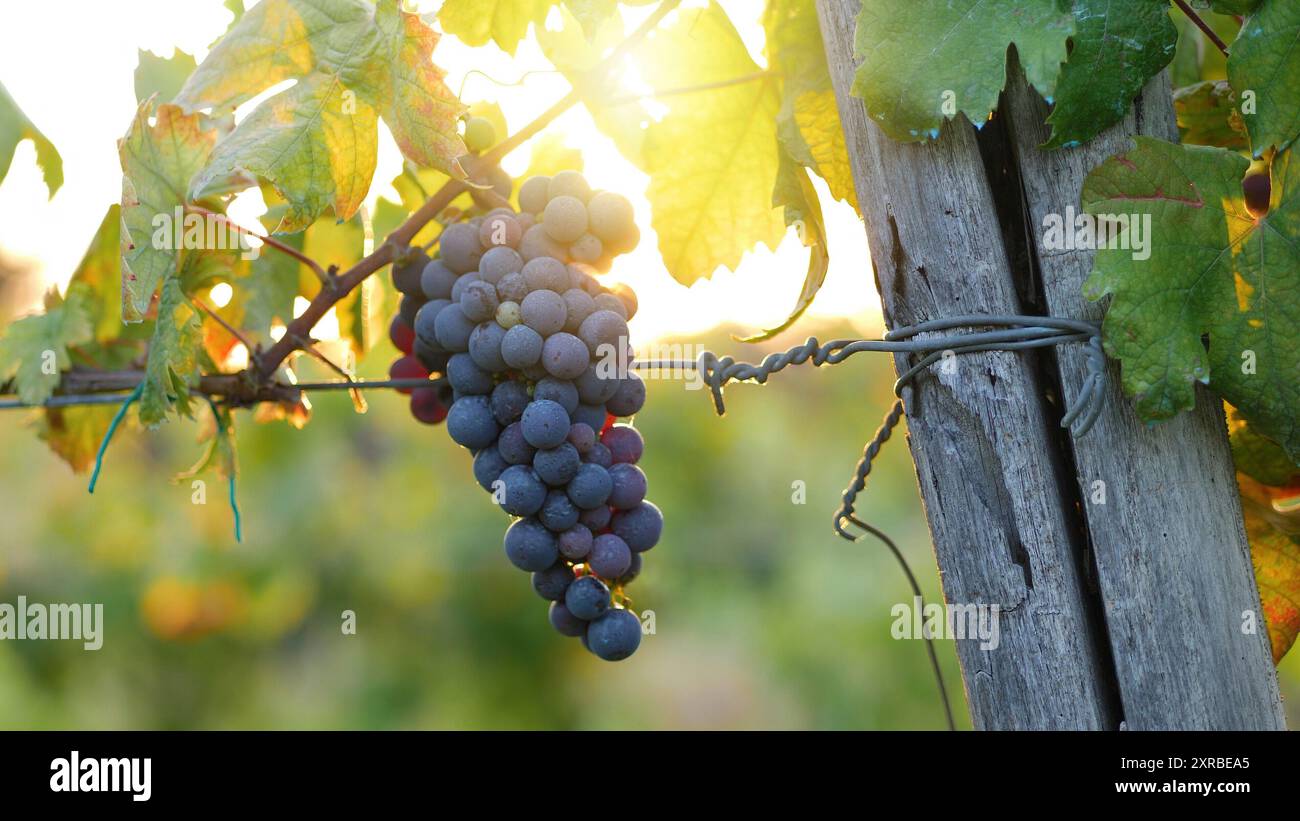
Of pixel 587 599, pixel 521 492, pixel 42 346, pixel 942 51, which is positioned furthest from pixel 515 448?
pixel 42 346

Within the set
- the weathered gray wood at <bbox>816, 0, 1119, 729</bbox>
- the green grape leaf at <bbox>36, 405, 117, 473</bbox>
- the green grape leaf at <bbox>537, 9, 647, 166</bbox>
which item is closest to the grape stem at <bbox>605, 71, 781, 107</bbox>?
the green grape leaf at <bbox>537, 9, 647, 166</bbox>


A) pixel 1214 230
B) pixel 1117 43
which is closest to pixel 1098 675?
pixel 1214 230

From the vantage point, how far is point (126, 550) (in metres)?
4.52

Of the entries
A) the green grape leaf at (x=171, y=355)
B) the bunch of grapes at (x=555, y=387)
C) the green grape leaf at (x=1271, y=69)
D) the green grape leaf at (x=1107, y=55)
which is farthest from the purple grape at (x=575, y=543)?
the green grape leaf at (x=1271, y=69)

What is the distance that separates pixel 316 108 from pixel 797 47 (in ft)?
1.45

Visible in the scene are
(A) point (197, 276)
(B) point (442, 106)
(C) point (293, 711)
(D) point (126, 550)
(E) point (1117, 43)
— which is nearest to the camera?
(E) point (1117, 43)

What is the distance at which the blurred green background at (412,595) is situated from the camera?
4.59m

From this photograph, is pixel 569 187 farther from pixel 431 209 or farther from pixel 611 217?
pixel 431 209

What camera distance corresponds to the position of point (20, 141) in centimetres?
114

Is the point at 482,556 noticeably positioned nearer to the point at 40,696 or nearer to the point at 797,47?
the point at 40,696

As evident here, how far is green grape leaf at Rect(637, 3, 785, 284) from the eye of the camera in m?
1.06

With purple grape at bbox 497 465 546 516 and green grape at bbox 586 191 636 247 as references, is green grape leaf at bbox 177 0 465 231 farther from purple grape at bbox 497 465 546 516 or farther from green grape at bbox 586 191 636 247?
purple grape at bbox 497 465 546 516

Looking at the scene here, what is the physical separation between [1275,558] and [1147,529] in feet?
1.17
